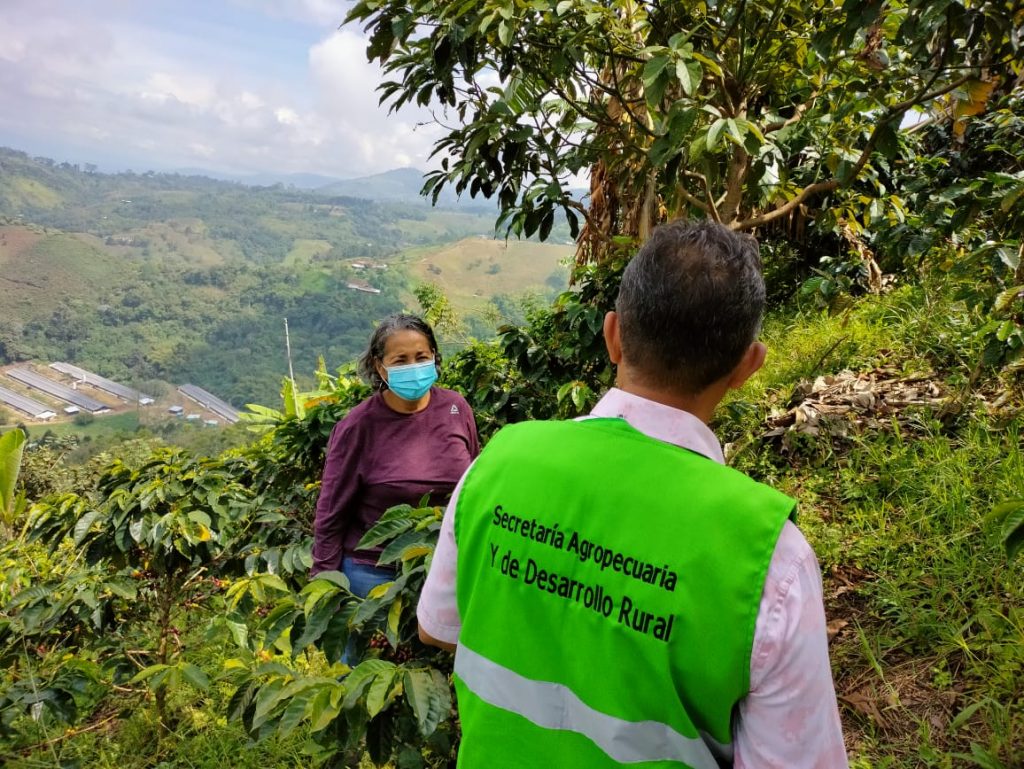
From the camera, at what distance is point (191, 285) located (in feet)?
273

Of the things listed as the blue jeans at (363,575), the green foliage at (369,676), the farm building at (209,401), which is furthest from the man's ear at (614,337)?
the farm building at (209,401)

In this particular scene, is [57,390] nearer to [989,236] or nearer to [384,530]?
[384,530]

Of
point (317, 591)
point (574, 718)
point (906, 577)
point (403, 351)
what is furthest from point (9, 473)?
point (906, 577)

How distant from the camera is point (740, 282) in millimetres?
791

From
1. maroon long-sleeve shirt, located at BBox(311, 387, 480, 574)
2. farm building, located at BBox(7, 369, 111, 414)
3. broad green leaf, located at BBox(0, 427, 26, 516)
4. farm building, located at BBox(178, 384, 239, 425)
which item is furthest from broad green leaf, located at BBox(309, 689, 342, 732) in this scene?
farm building, located at BBox(7, 369, 111, 414)

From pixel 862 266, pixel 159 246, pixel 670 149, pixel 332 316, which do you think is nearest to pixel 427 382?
pixel 670 149

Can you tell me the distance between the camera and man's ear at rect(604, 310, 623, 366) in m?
0.87

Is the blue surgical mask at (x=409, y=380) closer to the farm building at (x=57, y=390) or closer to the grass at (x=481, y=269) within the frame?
the farm building at (x=57, y=390)

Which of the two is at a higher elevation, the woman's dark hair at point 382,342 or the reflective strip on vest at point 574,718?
the woman's dark hair at point 382,342

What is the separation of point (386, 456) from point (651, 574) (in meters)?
1.51

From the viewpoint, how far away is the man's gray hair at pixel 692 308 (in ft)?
2.56

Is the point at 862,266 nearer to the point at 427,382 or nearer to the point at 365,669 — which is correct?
the point at 427,382

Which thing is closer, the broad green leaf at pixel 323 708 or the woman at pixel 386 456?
the broad green leaf at pixel 323 708

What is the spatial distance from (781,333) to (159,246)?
114508mm
